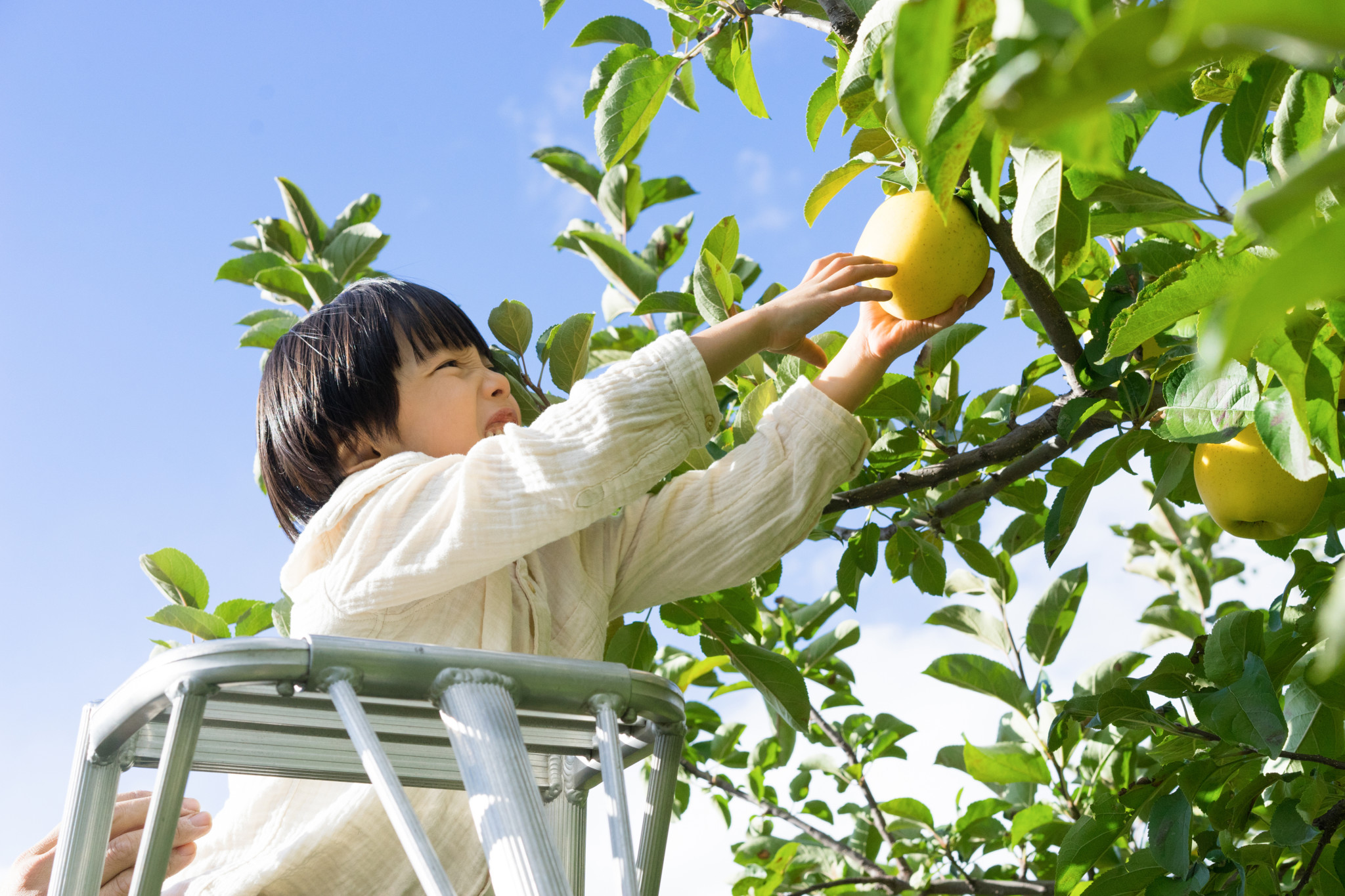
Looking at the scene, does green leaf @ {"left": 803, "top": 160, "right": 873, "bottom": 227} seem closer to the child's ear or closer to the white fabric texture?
the white fabric texture

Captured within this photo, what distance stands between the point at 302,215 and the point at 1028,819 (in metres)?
1.62

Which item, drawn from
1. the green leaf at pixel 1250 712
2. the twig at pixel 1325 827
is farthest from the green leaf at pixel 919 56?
the twig at pixel 1325 827

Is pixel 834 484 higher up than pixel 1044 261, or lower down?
lower down

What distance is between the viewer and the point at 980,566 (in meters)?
1.87

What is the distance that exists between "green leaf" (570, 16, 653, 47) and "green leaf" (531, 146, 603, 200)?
551mm

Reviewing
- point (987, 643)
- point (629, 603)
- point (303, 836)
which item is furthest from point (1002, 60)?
point (987, 643)

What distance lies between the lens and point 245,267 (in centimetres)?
195

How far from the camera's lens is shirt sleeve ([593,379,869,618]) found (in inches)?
41.8

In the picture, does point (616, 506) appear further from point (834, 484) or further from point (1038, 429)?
point (1038, 429)

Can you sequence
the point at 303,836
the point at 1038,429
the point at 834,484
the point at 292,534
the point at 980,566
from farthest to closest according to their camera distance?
the point at 980,566, the point at 292,534, the point at 1038,429, the point at 834,484, the point at 303,836

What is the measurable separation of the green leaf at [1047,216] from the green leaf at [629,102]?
0.56 metres

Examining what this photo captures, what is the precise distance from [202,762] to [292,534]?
2.21 feet

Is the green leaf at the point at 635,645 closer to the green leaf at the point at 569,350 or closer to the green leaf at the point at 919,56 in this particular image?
the green leaf at the point at 569,350

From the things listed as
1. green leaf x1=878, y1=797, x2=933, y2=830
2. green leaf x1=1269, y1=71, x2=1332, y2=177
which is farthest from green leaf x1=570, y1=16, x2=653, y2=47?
green leaf x1=878, y1=797, x2=933, y2=830
